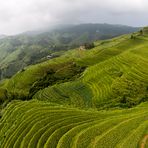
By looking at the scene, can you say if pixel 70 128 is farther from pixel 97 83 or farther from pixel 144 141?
pixel 97 83

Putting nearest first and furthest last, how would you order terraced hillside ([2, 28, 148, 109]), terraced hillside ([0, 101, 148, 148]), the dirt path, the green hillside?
the dirt path, terraced hillside ([0, 101, 148, 148]), the green hillside, terraced hillside ([2, 28, 148, 109])

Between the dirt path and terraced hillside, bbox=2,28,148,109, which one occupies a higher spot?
the dirt path

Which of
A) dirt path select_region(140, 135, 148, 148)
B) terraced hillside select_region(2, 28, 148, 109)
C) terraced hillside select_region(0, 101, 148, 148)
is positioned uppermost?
dirt path select_region(140, 135, 148, 148)

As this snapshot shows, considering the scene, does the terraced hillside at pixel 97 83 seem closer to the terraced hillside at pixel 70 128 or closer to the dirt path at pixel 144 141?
the terraced hillside at pixel 70 128

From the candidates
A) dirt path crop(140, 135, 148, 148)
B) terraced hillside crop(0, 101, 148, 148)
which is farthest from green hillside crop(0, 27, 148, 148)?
dirt path crop(140, 135, 148, 148)

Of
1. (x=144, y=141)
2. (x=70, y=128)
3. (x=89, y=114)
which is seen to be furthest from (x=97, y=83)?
(x=144, y=141)

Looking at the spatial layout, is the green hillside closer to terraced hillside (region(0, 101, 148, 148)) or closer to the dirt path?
terraced hillside (region(0, 101, 148, 148))

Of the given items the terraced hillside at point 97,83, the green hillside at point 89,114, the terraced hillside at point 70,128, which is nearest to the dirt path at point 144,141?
the terraced hillside at point 70,128

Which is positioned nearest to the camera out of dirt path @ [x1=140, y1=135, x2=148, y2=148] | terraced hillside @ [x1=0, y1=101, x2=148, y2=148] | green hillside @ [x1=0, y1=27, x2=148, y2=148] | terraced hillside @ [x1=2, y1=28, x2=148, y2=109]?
dirt path @ [x1=140, y1=135, x2=148, y2=148]

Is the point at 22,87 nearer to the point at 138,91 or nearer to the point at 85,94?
the point at 85,94

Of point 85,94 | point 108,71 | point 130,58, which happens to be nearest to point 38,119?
point 85,94
